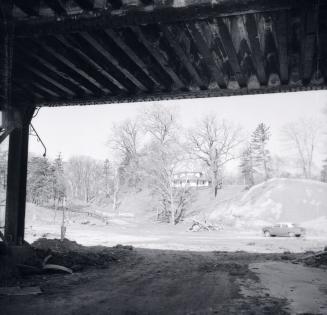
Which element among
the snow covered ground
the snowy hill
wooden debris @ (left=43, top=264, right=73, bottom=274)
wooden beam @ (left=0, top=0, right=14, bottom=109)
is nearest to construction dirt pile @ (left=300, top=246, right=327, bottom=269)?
wooden debris @ (left=43, top=264, right=73, bottom=274)

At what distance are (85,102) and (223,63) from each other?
153 inches

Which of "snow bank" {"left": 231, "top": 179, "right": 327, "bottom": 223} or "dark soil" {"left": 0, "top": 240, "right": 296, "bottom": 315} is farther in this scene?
"snow bank" {"left": 231, "top": 179, "right": 327, "bottom": 223}

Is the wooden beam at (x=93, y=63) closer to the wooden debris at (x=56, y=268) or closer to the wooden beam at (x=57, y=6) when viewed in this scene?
the wooden beam at (x=57, y=6)

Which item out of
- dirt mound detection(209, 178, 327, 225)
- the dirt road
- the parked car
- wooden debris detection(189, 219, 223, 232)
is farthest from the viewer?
dirt mound detection(209, 178, 327, 225)

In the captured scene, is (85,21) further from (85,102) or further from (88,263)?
(88,263)

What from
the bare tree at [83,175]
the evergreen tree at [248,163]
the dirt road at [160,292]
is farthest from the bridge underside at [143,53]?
the bare tree at [83,175]

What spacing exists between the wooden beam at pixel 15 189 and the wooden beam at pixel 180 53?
482cm

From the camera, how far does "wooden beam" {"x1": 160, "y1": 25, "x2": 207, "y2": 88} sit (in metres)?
6.19

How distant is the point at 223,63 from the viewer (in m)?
7.81

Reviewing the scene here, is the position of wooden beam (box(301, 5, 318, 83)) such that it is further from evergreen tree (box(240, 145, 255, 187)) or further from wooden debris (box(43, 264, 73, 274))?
evergreen tree (box(240, 145, 255, 187))

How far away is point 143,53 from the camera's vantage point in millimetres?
7184

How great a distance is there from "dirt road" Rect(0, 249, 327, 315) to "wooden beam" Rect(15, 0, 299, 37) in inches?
178

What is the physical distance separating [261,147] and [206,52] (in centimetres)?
7481

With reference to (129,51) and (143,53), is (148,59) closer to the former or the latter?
(143,53)
